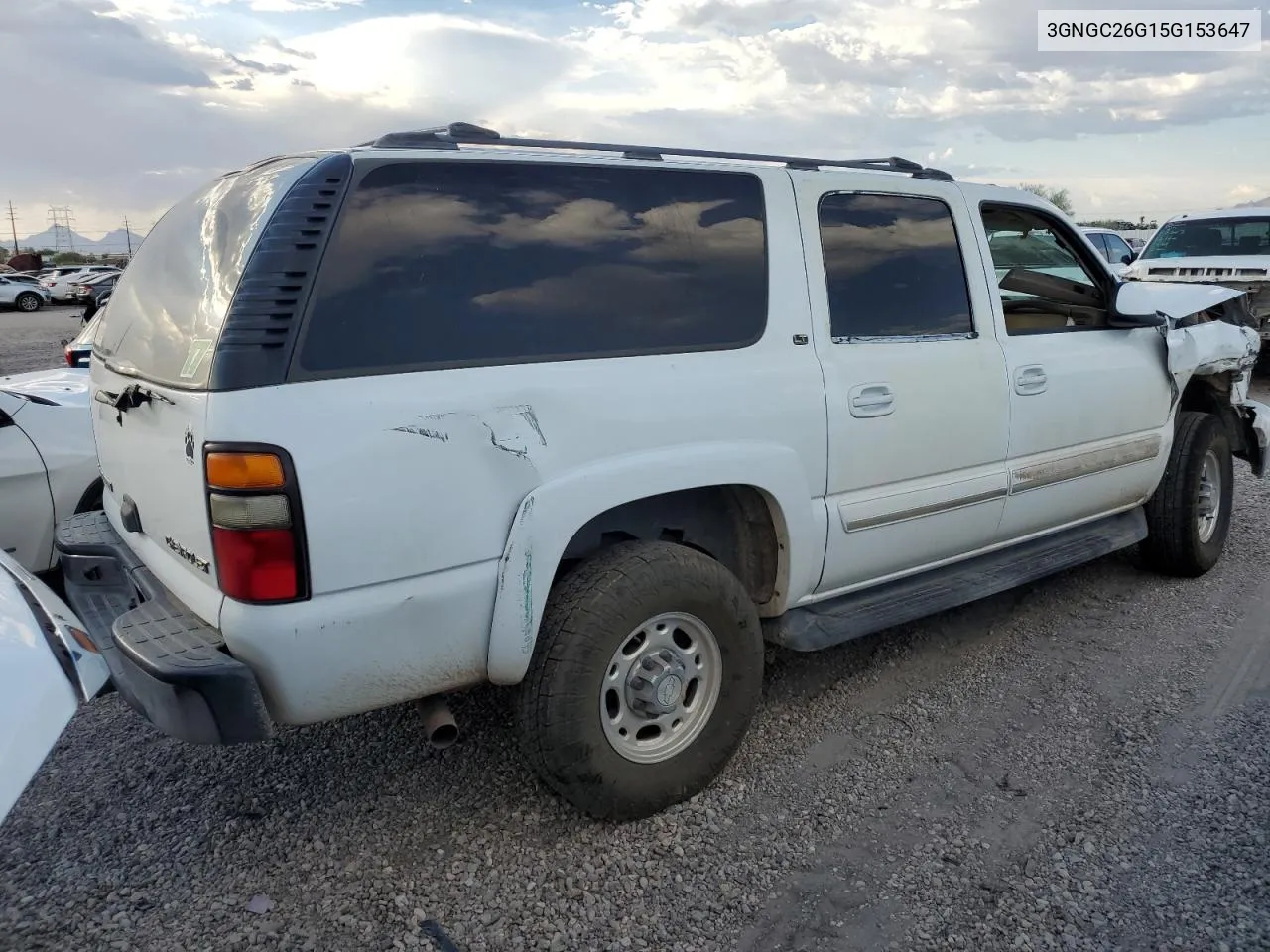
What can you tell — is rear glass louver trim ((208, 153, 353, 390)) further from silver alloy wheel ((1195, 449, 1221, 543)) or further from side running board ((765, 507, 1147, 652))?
silver alloy wheel ((1195, 449, 1221, 543))

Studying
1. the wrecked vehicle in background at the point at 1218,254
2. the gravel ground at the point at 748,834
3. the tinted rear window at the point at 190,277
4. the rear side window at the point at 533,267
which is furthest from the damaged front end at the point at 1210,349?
the wrecked vehicle in background at the point at 1218,254

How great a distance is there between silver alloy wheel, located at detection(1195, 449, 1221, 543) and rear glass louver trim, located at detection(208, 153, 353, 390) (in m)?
4.68

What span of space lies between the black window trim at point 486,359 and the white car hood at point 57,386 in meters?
2.60

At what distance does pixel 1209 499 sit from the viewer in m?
5.31

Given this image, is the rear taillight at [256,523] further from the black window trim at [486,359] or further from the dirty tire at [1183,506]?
the dirty tire at [1183,506]

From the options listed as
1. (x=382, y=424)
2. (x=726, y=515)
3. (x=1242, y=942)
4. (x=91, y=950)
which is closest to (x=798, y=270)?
(x=726, y=515)

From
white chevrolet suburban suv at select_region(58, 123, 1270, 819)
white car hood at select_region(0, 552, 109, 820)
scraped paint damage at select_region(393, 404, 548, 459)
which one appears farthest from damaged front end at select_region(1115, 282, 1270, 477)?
white car hood at select_region(0, 552, 109, 820)

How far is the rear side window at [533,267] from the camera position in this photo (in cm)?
254

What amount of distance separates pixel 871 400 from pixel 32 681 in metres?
2.59

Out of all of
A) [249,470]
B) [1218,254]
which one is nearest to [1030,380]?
[249,470]

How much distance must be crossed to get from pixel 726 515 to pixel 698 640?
0.52m

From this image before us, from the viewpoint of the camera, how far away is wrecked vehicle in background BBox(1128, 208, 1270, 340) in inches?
422

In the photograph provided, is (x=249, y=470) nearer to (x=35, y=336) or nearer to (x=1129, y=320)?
(x=1129, y=320)

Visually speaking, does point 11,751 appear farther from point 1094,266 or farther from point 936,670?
point 1094,266
